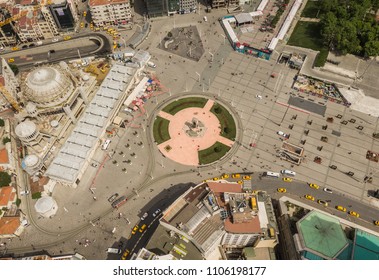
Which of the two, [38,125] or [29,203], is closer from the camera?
[29,203]

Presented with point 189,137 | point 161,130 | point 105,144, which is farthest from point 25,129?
point 189,137

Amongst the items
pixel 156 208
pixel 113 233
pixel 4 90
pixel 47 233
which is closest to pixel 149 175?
pixel 156 208

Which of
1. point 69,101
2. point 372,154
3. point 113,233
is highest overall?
point 69,101

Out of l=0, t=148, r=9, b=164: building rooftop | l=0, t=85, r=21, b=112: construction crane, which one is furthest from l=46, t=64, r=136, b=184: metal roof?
l=0, t=85, r=21, b=112: construction crane

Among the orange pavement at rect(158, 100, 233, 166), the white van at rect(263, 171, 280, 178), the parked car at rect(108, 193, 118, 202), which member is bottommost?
→ the parked car at rect(108, 193, 118, 202)

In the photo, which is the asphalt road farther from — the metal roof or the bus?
the metal roof

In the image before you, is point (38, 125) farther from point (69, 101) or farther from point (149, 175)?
point (149, 175)

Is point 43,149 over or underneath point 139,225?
over

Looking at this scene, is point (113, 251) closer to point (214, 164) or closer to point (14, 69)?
point (214, 164)
